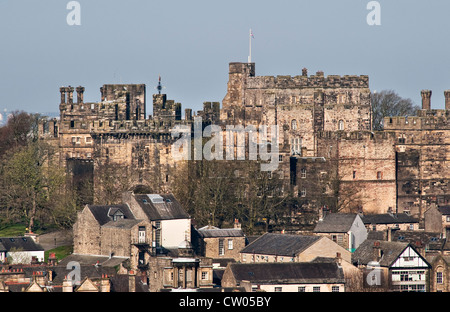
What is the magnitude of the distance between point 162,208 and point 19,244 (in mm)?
8266

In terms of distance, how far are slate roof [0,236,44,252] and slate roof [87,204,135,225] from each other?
3.61m

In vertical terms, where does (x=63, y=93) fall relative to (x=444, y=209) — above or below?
above

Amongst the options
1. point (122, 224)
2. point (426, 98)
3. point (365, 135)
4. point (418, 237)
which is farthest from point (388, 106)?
point (122, 224)

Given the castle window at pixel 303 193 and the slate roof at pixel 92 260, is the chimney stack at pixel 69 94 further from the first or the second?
the slate roof at pixel 92 260

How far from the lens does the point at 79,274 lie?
5203 centimetres

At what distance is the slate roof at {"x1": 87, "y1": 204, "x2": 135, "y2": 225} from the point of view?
204 ft

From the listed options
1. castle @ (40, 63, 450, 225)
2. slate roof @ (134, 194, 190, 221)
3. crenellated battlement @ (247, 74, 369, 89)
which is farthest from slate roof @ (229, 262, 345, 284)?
crenellated battlement @ (247, 74, 369, 89)

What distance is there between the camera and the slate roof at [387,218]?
231 feet

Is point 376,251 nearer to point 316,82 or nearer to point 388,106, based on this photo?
point 316,82

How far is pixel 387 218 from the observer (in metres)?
71.7

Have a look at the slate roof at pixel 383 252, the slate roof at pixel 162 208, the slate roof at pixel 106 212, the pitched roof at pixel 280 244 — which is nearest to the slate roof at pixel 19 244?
the slate roof at pixel 106 212

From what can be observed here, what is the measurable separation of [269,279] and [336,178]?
23309 mm

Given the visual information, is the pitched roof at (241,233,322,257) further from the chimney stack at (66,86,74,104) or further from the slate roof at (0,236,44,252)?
the chimney stack at (66,86,74,104)
